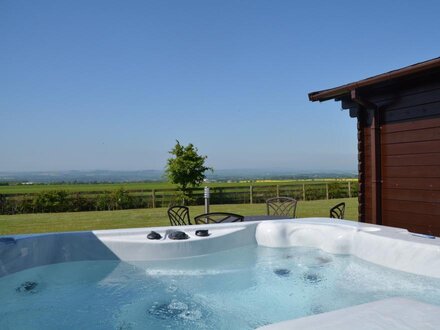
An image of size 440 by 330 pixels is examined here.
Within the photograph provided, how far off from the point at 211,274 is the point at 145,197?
9.90 m

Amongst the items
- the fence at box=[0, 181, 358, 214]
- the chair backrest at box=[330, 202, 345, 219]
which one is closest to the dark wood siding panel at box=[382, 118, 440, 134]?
the chair backrest at box=[330, 202, 345, 219]

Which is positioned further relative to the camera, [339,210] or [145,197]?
[145,197]

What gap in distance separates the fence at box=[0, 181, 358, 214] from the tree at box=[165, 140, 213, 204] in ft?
1.21

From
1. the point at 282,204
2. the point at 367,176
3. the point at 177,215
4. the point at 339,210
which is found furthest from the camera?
the point at 282,204

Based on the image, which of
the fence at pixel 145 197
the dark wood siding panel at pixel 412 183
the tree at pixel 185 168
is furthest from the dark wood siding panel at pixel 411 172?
Answer: the fence at pixel 145 197

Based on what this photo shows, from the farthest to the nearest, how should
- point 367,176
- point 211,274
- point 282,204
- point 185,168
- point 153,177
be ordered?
point 153,177, point 185,168, point 282,204, point 367,176, point 211,274

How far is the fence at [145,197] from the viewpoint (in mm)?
11680

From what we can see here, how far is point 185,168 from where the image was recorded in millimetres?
13070

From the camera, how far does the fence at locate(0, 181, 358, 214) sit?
1168 cm

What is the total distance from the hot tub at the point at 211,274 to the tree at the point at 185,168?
8945 millimetres

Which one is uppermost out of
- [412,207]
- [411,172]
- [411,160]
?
[411,160]

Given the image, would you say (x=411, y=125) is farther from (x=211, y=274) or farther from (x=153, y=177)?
(x=153, y=177)

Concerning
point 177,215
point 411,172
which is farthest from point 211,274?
point 411,172

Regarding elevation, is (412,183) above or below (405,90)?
below
